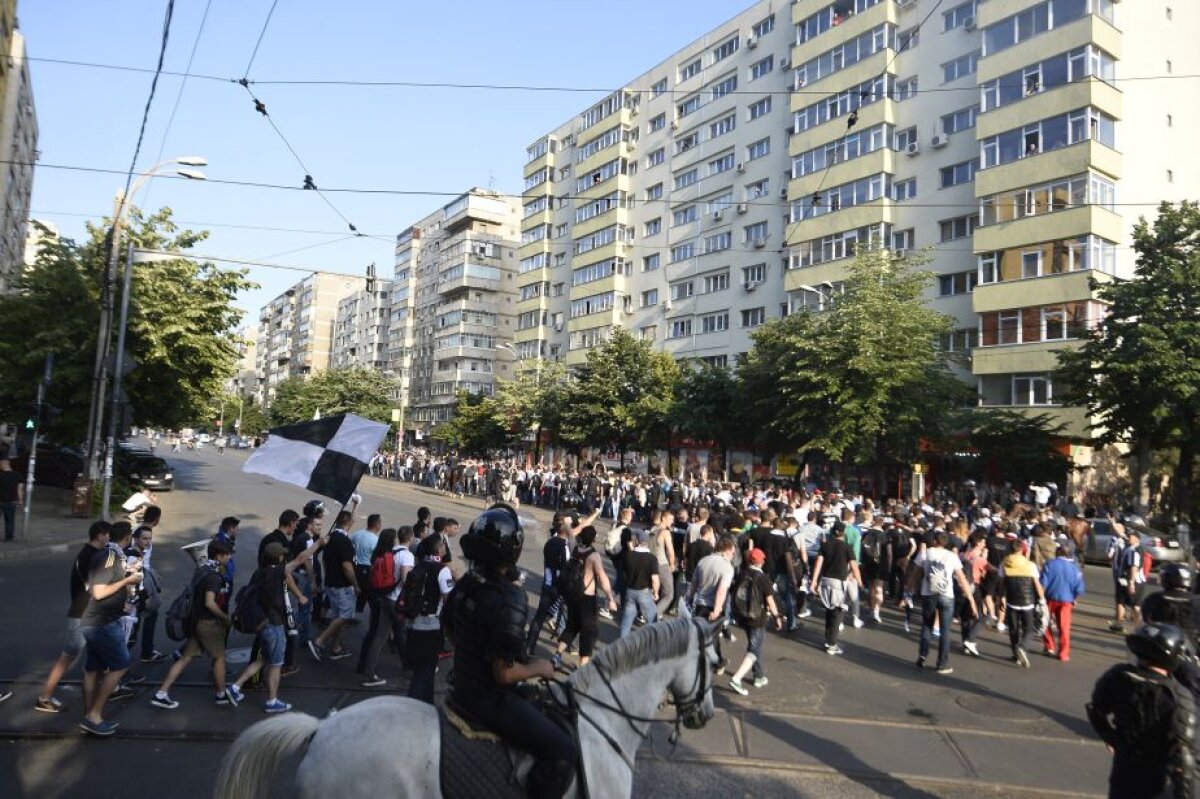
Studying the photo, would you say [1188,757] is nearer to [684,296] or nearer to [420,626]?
[420,626]

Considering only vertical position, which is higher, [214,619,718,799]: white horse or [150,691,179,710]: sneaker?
[214,619,718,799]: white horse

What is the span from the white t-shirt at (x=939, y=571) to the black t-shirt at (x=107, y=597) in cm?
883

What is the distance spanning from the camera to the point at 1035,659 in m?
10.8

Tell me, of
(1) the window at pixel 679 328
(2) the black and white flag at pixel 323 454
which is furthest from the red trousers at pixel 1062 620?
(1) the window at pixel 679 328

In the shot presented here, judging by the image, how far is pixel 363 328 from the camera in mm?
→ 109375

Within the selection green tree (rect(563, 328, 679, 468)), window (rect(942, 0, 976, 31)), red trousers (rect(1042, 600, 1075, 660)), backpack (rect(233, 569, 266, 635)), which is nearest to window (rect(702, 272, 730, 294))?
green tree (rect(563, 328, 679, 468))

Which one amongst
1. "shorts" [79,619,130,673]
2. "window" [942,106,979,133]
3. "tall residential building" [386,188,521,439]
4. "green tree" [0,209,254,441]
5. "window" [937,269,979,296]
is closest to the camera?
"shorts" [79,619,130,673]

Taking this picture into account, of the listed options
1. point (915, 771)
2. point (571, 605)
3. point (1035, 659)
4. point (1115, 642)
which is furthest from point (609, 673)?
point (1115, 642)

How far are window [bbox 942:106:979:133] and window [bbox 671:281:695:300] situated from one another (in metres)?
18.2

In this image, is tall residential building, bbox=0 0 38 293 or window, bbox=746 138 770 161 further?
window, bbox=746 138 770 161

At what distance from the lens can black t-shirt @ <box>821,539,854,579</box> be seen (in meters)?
10.8

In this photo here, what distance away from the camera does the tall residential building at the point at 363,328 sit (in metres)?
103

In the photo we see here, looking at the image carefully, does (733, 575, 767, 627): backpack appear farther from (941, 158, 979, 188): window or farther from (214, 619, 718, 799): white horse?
(941, 158, 979, 188): window

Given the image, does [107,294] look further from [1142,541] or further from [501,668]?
[1142,541]
